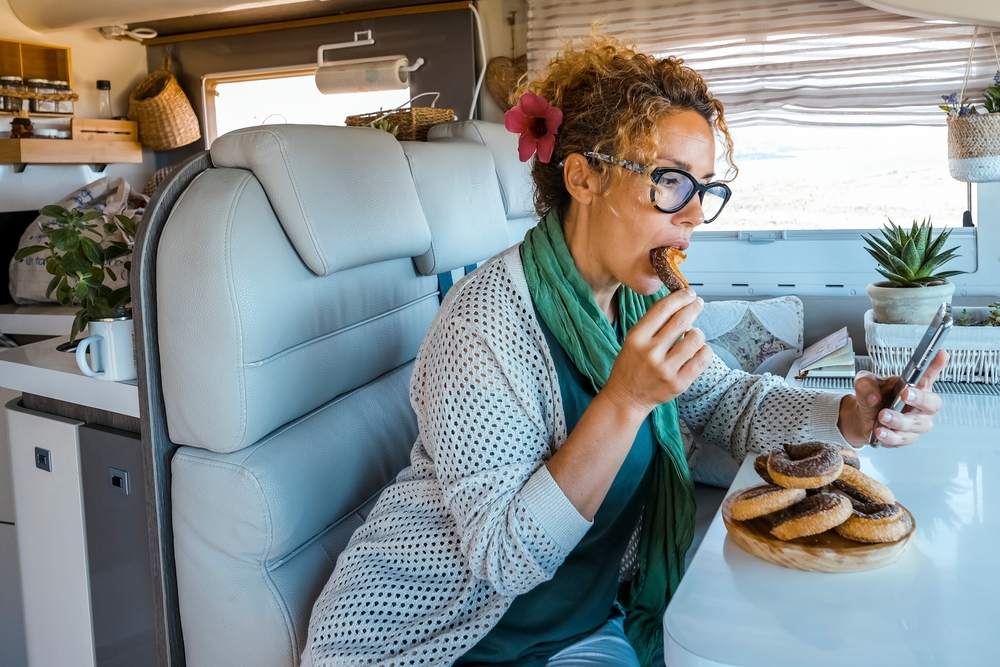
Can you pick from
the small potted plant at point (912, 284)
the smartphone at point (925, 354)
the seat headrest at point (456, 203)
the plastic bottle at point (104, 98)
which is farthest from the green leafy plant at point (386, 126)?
the plastic bottle at point (104, 98)

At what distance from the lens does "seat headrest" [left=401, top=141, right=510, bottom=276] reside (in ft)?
5.99

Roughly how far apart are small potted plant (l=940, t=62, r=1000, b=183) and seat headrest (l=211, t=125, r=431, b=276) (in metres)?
1.43

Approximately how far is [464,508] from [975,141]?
174cm

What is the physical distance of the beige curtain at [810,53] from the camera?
2512mm

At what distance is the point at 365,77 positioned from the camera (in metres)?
3.28

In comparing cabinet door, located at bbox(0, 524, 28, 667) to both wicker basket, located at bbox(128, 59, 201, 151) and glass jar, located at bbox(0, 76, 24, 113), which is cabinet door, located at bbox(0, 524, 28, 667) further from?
wicker basket, located at bbox(128, 59, 201, 151)

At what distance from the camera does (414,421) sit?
1668mm

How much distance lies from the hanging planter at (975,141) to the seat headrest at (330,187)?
4.71 feet

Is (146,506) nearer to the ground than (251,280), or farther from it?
nearer to the ground

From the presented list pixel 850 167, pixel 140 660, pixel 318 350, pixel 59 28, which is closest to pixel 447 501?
pixel 318 350

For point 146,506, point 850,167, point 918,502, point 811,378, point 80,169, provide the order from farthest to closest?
point 80,169
point 850,167
point 811,378
point 146,506
point 918,502

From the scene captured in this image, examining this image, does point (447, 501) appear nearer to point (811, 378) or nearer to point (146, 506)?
point (146, 506)

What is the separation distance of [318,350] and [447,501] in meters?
0.42

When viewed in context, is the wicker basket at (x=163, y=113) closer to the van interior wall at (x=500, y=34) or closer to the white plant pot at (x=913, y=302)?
the van interior wall at (x=500, y=34)
